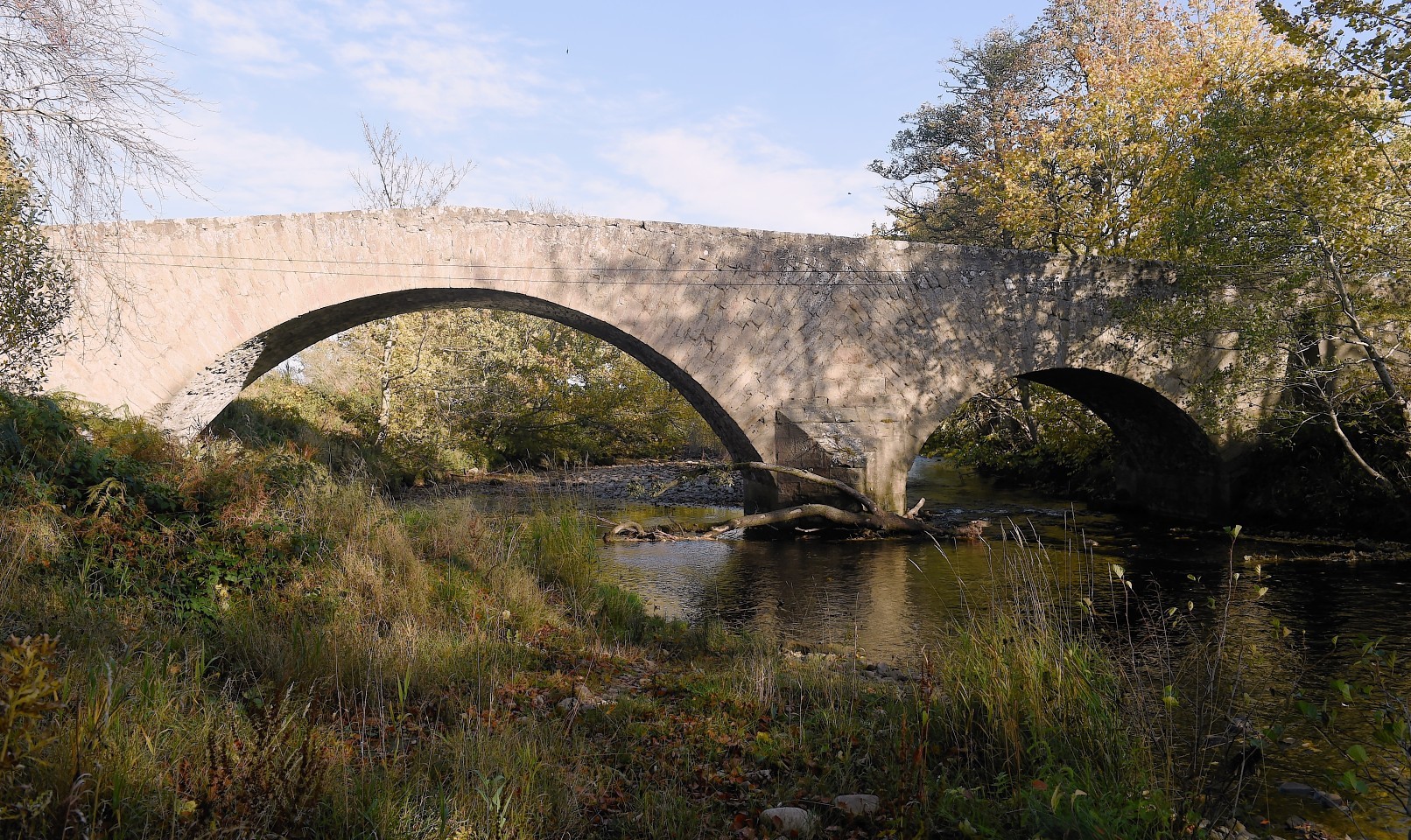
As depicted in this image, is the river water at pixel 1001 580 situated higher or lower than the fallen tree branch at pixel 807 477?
lower

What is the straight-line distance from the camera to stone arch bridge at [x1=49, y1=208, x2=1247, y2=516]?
812 centimetres

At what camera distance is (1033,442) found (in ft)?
51.2

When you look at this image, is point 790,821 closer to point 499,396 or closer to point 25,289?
point 25,289

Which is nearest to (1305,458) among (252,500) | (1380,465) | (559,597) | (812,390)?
(1380,465)

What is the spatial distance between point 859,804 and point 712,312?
7.84 m

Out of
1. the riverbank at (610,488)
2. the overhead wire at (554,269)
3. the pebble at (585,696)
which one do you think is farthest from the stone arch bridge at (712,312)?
the pebble at (585,696)

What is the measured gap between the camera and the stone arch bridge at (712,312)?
812 cm

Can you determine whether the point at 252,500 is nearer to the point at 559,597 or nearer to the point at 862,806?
the point at 559,597

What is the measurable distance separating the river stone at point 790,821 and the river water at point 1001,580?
5.24 ft

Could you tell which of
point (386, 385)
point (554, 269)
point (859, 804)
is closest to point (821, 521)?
point (554, 269)

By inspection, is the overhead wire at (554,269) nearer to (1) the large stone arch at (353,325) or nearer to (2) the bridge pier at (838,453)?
(1) the large stone arch at (353,325)

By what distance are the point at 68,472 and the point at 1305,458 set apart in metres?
13.3

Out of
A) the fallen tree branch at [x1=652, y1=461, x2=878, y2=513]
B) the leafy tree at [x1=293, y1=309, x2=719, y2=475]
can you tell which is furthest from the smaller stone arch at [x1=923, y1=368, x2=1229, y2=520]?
the leafy tree at [x1=293, y1=309, x2=719, y2=475]

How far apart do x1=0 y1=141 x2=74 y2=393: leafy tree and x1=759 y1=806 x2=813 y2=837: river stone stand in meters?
6.57
